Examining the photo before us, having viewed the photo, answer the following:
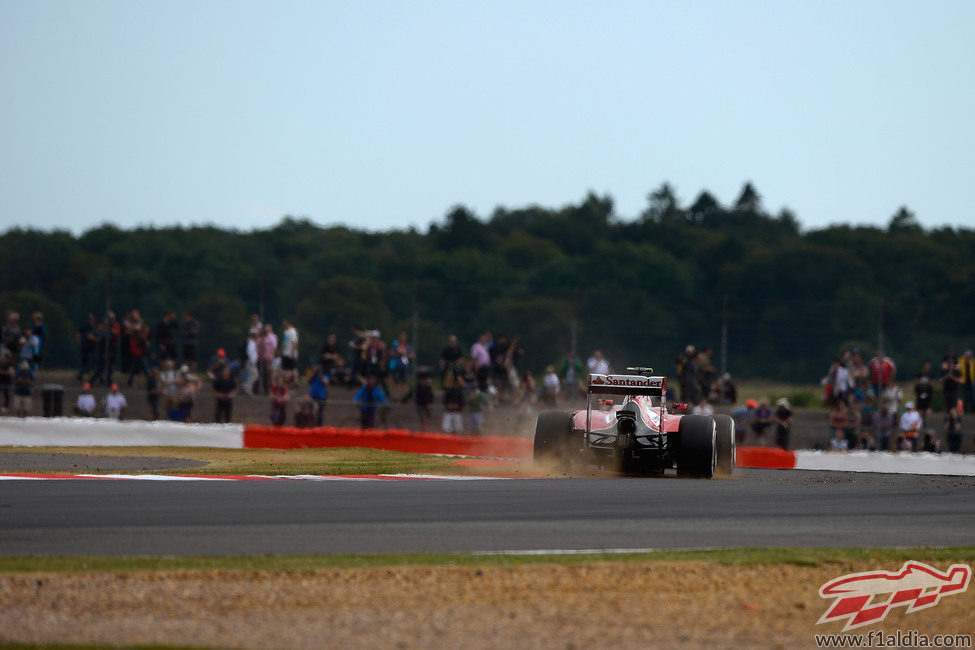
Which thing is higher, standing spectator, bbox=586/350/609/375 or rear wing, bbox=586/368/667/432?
standing spectator, bbox=586/350/609/375

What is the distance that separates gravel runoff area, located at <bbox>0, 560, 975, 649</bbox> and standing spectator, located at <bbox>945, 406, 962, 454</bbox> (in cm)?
1475

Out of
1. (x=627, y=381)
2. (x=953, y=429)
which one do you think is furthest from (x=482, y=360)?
(x=627, y=381)

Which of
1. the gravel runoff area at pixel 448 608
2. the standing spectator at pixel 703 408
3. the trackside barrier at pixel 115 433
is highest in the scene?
the standing spectator at pixel 703 408

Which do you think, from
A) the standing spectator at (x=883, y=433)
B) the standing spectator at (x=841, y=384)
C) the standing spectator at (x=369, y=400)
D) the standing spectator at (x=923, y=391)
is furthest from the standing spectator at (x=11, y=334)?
the standing spectator at (x=923, y=391)

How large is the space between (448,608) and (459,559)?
4.16 ft

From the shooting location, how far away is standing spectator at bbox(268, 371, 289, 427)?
23516 mm

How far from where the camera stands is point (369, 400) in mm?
23609

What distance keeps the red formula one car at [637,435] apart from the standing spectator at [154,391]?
1097 cm

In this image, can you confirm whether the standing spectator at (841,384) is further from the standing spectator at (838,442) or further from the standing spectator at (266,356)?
the standing spectator at (266,356)

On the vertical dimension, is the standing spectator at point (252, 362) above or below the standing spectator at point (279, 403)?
above

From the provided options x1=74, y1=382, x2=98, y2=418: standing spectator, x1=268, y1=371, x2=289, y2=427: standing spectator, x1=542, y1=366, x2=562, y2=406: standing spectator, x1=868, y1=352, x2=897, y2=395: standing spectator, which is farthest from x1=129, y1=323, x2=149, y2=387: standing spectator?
x1=868, y1=352, x2=897, y2=395: standing spectator

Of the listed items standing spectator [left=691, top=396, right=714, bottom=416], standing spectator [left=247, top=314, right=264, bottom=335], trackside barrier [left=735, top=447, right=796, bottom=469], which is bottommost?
trackside barrier [left=735, top=447, right=796, bottom=469]

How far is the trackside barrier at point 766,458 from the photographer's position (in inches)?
706

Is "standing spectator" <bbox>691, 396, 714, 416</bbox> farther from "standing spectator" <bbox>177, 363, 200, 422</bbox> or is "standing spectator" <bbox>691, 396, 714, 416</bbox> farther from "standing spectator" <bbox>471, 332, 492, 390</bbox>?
"standing spectator" <bbox>177, 363, 200, 422</bbox>
